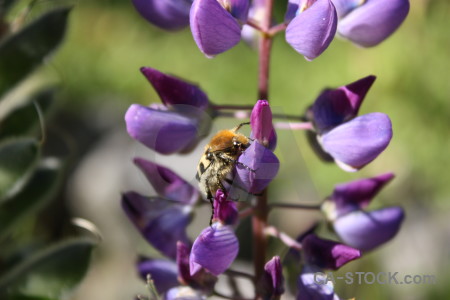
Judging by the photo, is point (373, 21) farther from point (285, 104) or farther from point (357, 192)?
point (285, 104)

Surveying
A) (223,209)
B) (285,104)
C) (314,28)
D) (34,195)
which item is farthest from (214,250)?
(285,104)

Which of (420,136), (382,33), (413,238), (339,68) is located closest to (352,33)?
(382,33)

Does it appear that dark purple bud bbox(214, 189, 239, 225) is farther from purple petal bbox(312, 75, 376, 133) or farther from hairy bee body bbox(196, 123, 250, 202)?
purple petal bbox(312, 75, 376, 133)

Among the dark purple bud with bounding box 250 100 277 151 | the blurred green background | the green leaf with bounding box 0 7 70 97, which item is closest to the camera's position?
the dark purple bud with bounding box 250 100 277 151

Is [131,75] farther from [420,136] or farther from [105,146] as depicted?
[420,136]

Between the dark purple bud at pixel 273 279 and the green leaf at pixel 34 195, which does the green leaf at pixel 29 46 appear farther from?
the dark purple bud at pixel 273 279

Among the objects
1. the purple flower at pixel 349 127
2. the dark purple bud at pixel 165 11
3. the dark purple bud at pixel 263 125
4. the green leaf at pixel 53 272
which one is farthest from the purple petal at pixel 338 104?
the green leaf at pixel 53 272

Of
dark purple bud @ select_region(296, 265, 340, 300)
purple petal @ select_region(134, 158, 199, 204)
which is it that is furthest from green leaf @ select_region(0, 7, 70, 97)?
dark purple bud @ select_region(296, 265, 340, 300)
